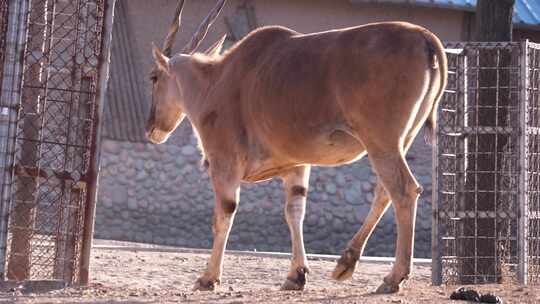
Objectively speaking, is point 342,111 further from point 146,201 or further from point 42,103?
point 146,201

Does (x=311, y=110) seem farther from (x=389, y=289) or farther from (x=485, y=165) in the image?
(x=485, y=165)

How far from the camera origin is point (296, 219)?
9648 millimetres

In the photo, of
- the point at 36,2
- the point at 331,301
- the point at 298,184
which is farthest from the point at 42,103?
the point at 331,301

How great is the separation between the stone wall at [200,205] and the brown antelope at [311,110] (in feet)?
24.7

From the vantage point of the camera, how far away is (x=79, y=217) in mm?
9039

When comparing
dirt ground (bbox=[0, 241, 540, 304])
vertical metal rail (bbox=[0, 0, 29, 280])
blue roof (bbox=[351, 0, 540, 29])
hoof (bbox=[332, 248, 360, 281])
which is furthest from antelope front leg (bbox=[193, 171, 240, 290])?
blue roof (bbox=[351, 0, 540, 29])

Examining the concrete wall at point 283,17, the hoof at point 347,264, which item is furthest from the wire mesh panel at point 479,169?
the concrete wall at point 283,17

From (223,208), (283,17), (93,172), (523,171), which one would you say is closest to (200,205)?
(283,17)

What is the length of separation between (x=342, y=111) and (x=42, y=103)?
261 centimetres

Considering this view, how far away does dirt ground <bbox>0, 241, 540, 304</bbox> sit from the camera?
25.7ft

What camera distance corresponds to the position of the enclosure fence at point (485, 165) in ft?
34.8

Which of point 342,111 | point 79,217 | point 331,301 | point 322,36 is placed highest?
point 322,36

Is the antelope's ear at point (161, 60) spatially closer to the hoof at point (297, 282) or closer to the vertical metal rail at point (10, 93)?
the vertical metal rail at point (10, 93)

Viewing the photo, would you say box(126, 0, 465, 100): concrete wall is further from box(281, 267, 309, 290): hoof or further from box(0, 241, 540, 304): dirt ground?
box(281, 267, 309, 290): hoof
